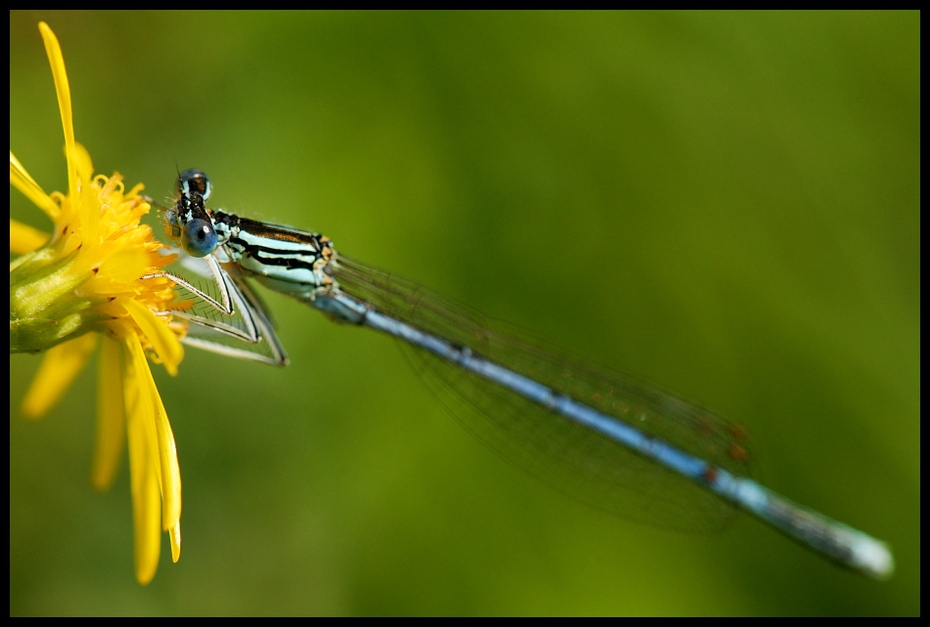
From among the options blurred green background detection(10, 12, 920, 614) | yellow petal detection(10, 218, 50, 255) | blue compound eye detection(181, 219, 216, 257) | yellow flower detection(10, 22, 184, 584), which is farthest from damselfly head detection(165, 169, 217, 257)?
blurred green background detection(10, 12, 920, 614)

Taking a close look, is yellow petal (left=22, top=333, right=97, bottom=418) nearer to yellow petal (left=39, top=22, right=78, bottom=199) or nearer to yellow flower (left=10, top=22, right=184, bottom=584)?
yellow flower (left=10, top=22, right=184, bottom=584)

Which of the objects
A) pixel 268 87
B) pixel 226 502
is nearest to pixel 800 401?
pixel 226 502

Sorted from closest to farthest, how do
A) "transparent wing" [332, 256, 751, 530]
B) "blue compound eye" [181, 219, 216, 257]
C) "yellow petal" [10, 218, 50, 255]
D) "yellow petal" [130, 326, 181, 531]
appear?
"yellow petal" [130, 326, 181, 531] → "yellow petal" [10, 218, 50, 255] → "blue compound eye" [181, 219, 216, 257] → "transparent wing" [332, 256, 751, 530]

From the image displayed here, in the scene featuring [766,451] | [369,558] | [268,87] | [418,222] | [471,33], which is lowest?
[369,558]

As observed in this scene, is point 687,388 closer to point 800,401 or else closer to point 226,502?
point 800,401

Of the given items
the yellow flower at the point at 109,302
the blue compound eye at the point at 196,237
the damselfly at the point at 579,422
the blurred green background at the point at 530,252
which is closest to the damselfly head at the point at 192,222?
the blue compound eye at the point at 196,237

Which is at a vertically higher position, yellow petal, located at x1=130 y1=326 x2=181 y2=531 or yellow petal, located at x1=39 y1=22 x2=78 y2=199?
yellow petal, located at x1=39 y1=22 x2=78 y2=199
